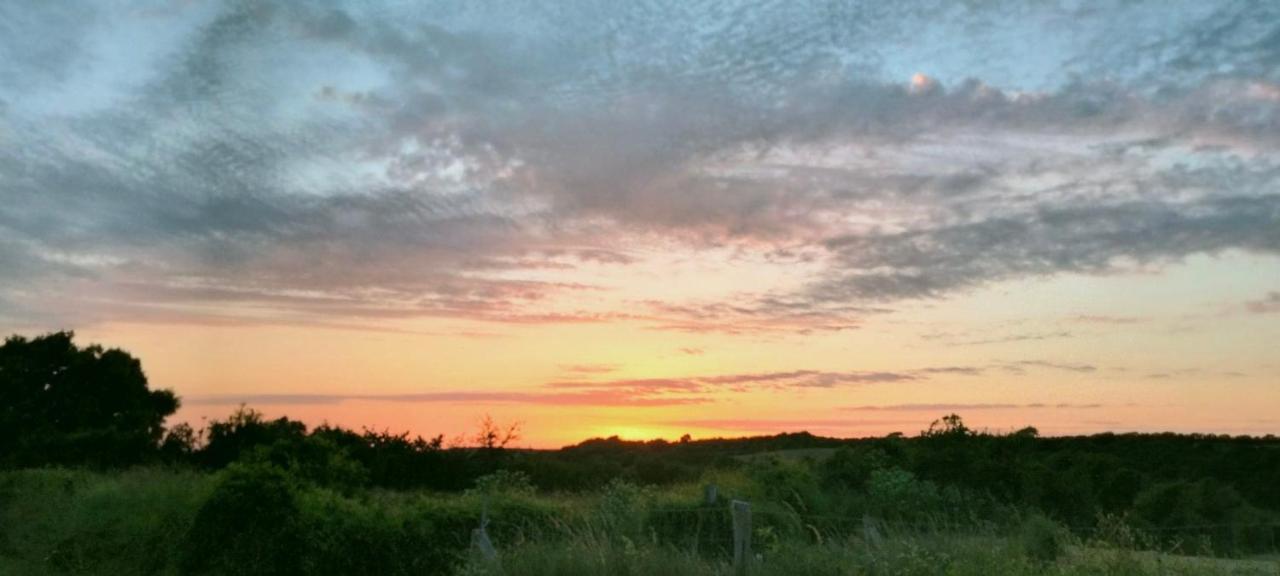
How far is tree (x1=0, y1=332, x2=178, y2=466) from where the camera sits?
122ft

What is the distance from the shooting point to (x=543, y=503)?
64.3 feet

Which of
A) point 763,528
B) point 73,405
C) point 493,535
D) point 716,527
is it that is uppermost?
point 73,405

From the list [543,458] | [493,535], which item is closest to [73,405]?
[543,458]

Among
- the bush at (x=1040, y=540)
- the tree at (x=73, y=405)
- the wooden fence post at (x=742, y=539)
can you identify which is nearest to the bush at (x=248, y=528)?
the wooden fence post at (x=742, y=539)

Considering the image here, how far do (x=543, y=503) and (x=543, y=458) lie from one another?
16666 millimetres

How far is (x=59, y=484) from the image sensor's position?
25.5 m

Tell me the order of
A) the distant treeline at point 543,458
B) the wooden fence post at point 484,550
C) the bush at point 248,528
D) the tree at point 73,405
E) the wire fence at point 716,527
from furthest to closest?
1. the tree at point 73,405
2. the distant treeline at point 543,458
3. the bush at point 248,528
4. the wire fence at point 716,527
5. the wooden fence post at point 484,550

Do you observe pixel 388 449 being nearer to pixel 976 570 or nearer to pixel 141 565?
pixel 141 565

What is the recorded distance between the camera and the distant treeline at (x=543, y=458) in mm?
28141

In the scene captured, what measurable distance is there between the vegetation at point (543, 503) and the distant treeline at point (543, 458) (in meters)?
0.08

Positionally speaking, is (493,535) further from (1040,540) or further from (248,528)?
(1040,540)

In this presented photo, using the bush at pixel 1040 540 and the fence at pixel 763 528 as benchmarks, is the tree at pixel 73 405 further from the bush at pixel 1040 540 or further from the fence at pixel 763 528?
the bush at pixel 1040 540

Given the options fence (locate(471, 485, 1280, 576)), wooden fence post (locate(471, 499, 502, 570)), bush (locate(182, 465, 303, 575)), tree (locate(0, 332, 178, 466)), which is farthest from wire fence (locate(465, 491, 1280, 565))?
tree (locate(0, 332, 178, 466))

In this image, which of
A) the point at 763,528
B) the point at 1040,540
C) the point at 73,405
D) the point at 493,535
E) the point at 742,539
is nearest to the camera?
the point at 742,539
